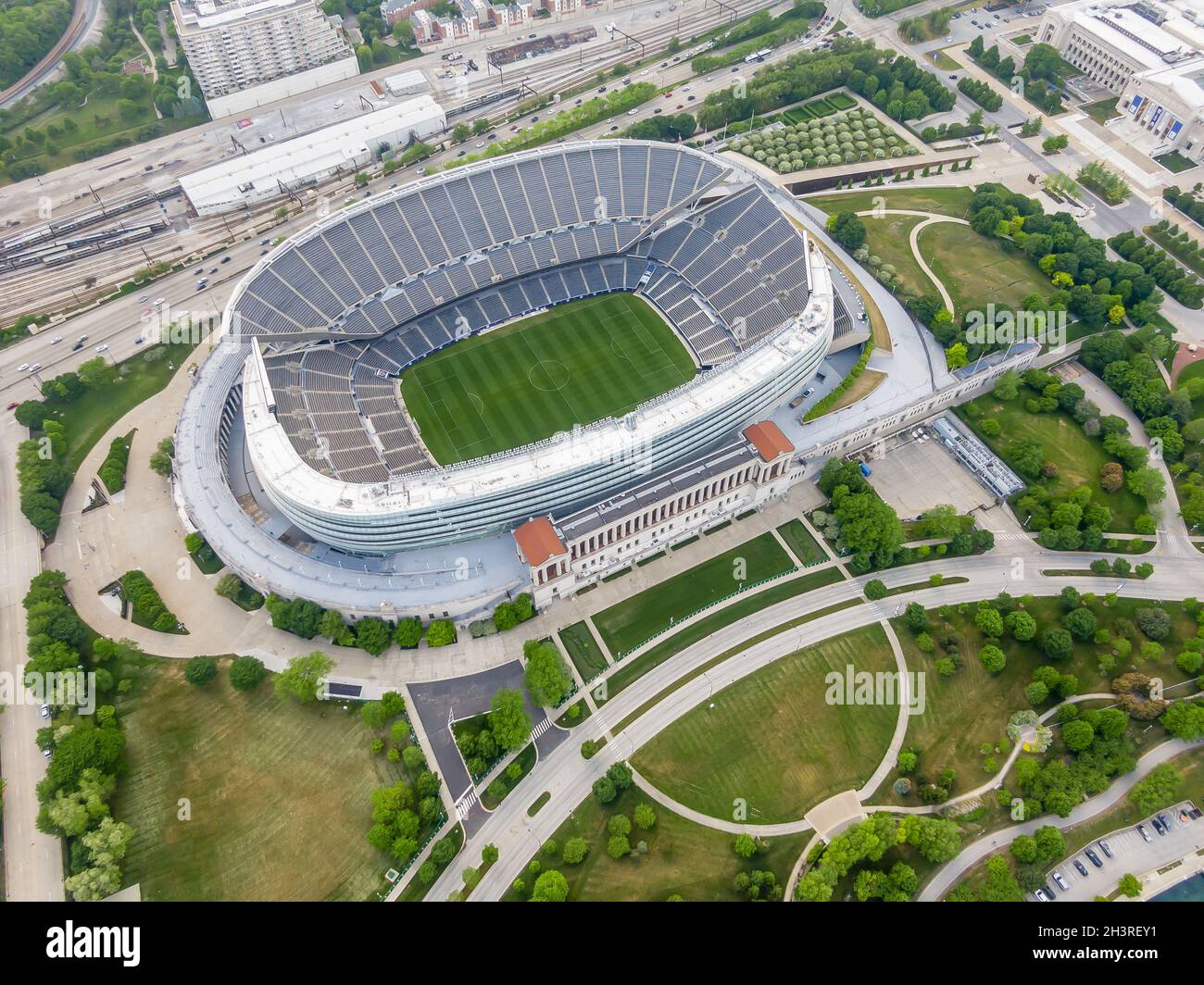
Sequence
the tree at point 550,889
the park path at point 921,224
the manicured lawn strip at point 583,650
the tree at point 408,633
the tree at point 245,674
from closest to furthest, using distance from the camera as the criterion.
A: the tree at point 550,889 < the tree at point 245,674 < the tree at point 408,633 < the manicured lawn strip at point 583,650 < the park path at point 921,224

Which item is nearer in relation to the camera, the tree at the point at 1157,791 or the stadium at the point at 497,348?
the tree at the point at 1157,791

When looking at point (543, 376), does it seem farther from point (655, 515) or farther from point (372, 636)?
point (372, 636)

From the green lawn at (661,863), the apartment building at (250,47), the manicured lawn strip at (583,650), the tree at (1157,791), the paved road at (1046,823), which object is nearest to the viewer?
the green lawn at (661,863)

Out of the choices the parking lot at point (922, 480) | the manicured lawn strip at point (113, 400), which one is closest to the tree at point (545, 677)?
the parking lot at point (922, 480)

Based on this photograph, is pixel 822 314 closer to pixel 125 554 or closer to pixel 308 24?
pixel 125 554

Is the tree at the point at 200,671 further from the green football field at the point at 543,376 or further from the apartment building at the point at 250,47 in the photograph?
the apartment building at the point at 250,47

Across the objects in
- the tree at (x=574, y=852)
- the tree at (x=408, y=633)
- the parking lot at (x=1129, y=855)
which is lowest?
the parking lot at (x=1129, y=855)

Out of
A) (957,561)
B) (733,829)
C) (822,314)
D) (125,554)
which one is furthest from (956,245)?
(125,554)
